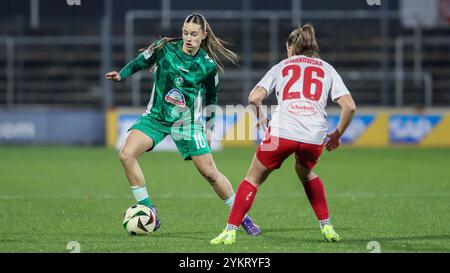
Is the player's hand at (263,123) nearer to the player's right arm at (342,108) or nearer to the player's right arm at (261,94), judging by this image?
the player's right arm at (261,94)

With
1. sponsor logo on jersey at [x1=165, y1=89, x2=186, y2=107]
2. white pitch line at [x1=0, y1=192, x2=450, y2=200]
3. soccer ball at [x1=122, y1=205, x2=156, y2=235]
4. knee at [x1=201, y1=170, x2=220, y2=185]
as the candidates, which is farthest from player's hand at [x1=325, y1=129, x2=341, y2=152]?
white pitch line at [x1=0, y1=192, x2=450, y2=200]

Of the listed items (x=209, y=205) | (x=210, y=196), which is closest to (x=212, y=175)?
(x=209, y=205)

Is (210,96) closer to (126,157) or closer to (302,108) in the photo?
(126,157)

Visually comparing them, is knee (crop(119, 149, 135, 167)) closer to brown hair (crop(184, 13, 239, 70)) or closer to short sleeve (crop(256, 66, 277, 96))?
brown hair (crop(184, 13, 239, 70))

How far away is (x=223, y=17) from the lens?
26016mm

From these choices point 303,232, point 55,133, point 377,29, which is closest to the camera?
point 303,232

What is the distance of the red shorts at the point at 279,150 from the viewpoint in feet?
27.0

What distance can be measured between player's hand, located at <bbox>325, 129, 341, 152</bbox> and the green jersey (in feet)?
5.20

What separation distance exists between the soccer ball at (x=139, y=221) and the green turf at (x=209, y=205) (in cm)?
12
